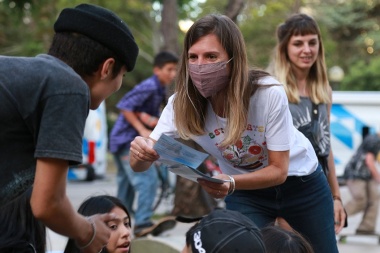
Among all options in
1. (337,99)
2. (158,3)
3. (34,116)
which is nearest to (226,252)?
(34,116)

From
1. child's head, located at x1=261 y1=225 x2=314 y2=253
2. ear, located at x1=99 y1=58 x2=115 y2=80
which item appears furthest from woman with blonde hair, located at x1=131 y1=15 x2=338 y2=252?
ear, located at x1=99 y1=58 x2=115 y2=80

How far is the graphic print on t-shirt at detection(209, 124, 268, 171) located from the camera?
150 inches

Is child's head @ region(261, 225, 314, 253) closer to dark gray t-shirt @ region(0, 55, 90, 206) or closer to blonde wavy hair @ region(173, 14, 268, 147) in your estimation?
blonde wavy hair @ region(173, 14, 268, 147)

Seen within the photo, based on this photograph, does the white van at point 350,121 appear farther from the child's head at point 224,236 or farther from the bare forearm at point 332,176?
the child's head at point 224,236

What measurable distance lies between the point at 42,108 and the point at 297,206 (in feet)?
6.22

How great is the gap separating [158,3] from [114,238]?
7584 millimetres

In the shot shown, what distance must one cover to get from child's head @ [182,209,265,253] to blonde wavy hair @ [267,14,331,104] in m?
2.23

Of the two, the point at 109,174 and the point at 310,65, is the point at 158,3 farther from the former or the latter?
the point at 109,174

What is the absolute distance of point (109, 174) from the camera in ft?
84.1

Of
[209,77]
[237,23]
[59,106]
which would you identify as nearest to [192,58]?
[209,77]

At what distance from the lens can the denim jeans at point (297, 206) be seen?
414 centimetres

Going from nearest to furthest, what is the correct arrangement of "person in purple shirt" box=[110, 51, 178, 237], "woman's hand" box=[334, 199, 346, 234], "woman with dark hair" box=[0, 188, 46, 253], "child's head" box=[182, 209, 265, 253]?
"child's head" box=[182, 209, 265, 253] → "woman with dark hair" box=[0, 188, 46, 253] → "woman's hand" box=[334, 199, 346, 234] → "person in purple shirt" box=[110, 51, 178, 237]

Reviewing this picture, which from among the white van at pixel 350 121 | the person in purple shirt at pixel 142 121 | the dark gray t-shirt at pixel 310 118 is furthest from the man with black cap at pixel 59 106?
the white van at pixel 350 121

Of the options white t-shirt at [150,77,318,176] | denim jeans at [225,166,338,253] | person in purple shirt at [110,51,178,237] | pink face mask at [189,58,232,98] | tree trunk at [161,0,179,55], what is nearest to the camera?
pink face mask at [189,58,232,98]
